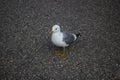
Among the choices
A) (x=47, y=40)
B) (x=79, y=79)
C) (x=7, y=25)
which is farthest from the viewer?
(x=7, y=25)

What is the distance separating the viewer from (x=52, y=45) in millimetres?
3135

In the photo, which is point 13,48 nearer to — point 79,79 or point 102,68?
point 79,79

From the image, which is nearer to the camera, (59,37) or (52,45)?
(59,37)

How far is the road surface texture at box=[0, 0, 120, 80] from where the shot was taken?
8.96ft

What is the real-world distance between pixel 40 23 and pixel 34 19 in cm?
17

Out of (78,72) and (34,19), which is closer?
(78,72)

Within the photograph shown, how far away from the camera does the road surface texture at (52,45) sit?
2730 mm

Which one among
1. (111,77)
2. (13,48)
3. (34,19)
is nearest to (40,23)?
(34,19)

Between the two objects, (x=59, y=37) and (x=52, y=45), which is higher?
(x=59, y=37)

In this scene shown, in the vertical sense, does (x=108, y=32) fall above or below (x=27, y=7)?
below

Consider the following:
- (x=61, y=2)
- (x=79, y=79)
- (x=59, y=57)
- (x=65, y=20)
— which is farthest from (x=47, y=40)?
(x=61, y=2)

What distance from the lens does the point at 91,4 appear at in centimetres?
404

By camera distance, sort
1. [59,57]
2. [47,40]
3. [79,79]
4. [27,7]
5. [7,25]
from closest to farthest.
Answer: [79,79] < [59,57] < [47,40] < [7,25] < [27,7]

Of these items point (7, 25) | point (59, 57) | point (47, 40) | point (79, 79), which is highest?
point (7, 25)
